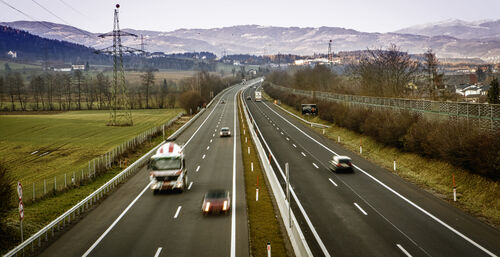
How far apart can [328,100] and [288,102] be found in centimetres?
3076

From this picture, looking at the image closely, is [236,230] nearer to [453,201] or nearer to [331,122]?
[453,201]

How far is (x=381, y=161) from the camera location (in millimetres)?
35812

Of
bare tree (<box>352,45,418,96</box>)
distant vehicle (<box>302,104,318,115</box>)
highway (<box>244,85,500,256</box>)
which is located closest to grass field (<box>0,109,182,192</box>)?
highway (<box>244,85,500,256</box>)

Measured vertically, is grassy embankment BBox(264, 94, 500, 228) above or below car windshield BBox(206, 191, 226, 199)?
Result: below

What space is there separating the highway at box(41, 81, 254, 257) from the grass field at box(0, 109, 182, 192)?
12.7 meters

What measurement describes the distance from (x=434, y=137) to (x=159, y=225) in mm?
21892

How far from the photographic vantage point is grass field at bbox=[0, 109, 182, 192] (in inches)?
1699

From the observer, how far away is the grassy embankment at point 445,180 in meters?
20.9

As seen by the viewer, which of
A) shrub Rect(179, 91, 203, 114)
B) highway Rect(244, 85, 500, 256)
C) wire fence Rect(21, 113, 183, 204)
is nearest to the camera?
highway Rect(244, 85, 500, 256)

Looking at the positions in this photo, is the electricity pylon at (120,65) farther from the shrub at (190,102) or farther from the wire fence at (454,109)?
the wire fence at (454,109)

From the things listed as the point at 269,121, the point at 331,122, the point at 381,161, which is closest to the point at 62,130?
the point at 269,121

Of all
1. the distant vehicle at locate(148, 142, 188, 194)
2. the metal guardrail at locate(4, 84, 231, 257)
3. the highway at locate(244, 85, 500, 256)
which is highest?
the distant vehicle at locate(148, 142, 188, 194)

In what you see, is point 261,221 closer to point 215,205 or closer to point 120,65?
point 215,205

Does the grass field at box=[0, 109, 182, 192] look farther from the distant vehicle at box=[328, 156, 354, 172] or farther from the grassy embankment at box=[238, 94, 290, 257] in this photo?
the distant vehicle at box=[328, 156, 354, 172]
